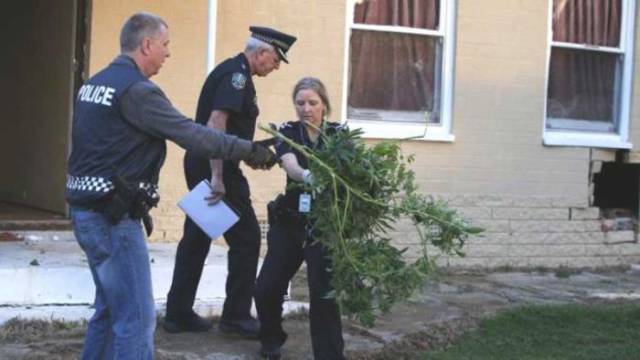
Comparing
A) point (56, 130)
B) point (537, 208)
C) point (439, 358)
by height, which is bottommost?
point (439, 358)

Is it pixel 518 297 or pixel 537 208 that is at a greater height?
pixel 537 208

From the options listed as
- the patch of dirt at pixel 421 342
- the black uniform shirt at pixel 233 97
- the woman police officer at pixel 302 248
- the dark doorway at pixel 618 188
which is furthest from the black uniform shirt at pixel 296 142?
the dark doorway at pixel 618 188

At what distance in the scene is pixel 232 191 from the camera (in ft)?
20.1

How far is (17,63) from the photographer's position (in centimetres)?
990

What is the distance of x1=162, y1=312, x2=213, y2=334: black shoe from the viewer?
6391mm

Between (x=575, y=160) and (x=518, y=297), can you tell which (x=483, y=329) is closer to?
(x=518, y=297)

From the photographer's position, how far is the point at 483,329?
7.02 meters

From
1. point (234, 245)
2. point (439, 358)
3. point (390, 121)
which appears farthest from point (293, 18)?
point (439, 358)

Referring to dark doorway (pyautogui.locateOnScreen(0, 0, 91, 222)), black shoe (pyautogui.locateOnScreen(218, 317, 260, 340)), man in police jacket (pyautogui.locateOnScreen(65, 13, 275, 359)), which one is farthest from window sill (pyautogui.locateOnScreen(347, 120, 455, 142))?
man in police jacket (pyautogui.locateOnScreen(65, 13, 275, 359))

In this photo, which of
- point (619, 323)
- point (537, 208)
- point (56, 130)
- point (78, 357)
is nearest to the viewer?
point (78, 357)

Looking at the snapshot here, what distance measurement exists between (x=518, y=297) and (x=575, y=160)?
208 cm

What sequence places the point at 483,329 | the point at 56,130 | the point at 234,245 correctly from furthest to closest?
the point at 56,130 < the point at 483,329 < the point at 234,245

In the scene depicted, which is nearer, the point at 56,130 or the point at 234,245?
the point at 234,245

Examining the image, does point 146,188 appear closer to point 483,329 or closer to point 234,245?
point 234,245
